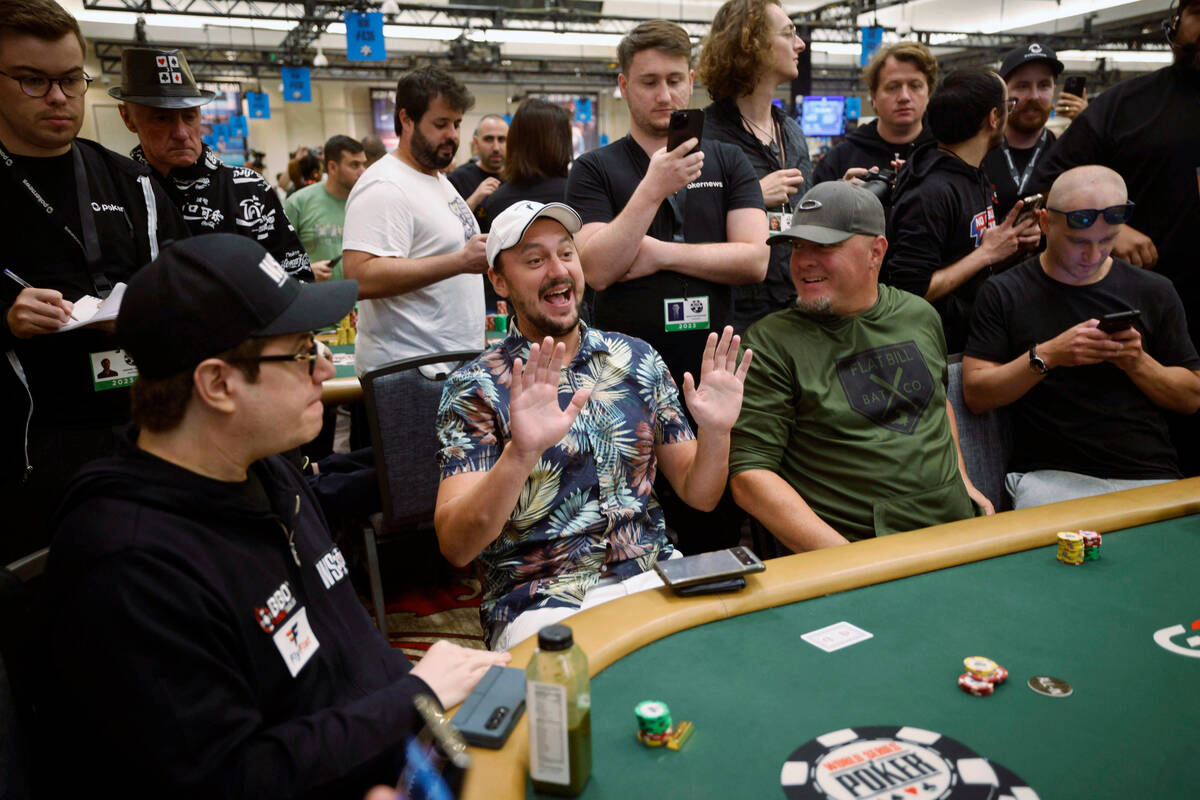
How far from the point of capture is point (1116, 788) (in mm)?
998

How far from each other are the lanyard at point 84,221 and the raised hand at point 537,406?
1.22 meters

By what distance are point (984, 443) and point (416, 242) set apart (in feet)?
6.50

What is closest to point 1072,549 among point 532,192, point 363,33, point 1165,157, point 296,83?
point 1165,157

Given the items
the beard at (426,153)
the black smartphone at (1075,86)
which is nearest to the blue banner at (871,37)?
the black smartphone at (1075,86)

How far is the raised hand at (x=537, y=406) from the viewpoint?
156 centimetres

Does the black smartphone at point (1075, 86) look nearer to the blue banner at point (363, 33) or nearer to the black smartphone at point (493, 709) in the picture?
the black smartphone at point (493, 709)

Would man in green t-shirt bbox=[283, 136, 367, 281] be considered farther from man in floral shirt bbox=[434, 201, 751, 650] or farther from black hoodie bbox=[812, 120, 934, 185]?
man in floral shirt bbox=[434, 201, 751, 650]

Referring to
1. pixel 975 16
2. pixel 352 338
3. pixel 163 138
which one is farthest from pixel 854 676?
pixel 975 16

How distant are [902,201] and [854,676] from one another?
7.07 ft

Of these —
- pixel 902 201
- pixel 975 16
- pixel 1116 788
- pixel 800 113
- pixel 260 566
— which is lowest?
pixel 1116 788

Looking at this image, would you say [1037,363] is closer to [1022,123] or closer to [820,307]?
[820,307]

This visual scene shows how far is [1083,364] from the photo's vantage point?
247cm

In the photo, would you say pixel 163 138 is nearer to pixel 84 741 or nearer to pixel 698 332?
pixel 698 332

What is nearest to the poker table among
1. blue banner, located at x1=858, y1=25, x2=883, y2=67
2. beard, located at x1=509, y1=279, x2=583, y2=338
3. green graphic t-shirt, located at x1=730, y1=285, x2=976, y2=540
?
green graphic t-shirt, located at x1=730, y1=285, x2=976, y2=540
